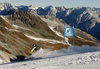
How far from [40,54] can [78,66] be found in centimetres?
1424

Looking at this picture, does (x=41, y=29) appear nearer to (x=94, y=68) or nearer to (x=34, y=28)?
(x=34, y=28)

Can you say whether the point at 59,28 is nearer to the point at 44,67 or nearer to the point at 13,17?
the point at 13,17

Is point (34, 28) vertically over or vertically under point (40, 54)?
under

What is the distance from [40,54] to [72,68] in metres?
14.5

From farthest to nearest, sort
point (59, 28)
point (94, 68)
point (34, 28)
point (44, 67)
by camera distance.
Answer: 1. point (59, 28)
2. point (34, 28)
3. point (44, 67)
4. point (94, 68)

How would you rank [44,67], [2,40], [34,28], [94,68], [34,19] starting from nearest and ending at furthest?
[94,68] → [44,67] → [2,40] → [34,28] → [34,19]

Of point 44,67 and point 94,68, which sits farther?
point 44,67

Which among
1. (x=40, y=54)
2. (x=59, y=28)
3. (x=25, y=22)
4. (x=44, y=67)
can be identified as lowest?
(x=59, y=28)

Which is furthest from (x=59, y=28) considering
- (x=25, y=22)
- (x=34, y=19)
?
(x=25, y=22)

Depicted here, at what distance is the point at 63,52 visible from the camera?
76.5ft

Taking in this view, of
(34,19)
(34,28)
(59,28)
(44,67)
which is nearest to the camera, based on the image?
(44,67)

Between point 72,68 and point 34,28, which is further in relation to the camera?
point 34,28

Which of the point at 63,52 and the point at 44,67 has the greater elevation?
the point at 44,67

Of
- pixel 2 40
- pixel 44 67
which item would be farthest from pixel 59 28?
pixel 44 67
